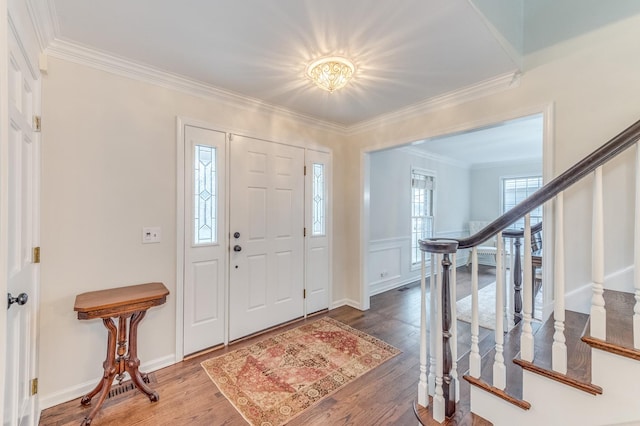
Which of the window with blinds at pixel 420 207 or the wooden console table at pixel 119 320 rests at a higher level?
the window with blinds at pixel 420 207

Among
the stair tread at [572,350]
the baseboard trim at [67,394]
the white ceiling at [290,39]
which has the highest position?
the white ceiling at [290,39]

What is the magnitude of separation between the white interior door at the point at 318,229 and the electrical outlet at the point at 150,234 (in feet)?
5.21

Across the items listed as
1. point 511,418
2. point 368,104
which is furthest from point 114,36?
point 511,418

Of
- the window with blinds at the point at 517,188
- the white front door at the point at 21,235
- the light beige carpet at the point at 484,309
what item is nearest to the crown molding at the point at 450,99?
the light beige carpet at the point at 484,309

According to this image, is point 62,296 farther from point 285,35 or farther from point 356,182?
point 356,182

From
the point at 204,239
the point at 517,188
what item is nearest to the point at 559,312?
the point at 204,239

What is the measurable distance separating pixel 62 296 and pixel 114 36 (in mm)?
1795

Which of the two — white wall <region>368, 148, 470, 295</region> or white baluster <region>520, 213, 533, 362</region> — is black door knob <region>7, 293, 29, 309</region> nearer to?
white baluster <region>520, 213, 533, 362</region>

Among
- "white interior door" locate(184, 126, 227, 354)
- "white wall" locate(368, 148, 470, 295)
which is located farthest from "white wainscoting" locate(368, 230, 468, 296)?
"white interior door" locate(184, 126, 227, 354)

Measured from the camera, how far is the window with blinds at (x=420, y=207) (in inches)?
201

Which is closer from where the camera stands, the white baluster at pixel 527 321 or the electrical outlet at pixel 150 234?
the white baluster at pixel 527 321

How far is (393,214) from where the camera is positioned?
15.2ft

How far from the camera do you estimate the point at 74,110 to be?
194 cm

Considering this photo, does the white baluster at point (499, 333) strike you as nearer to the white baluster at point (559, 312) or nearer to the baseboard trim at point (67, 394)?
the white baluster at point (559, 312)
